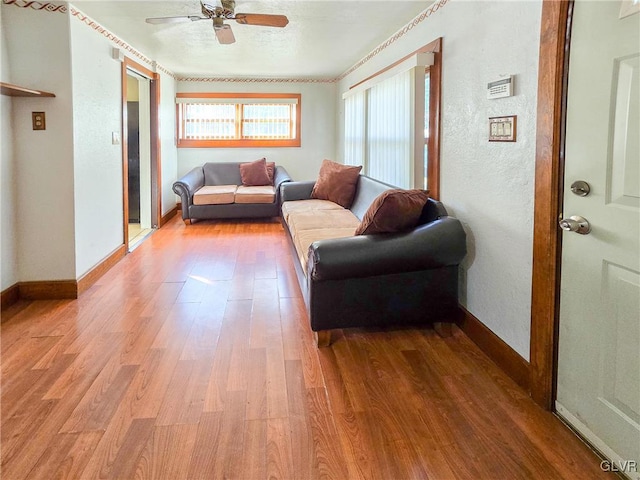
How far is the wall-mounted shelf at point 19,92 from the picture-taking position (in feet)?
10.2

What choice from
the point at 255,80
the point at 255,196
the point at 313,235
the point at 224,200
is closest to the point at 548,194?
the point at 313,235

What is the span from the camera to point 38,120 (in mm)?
3582

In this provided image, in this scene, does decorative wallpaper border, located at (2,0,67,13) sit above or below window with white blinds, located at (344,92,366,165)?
above

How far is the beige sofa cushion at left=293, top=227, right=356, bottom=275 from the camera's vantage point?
138 inches

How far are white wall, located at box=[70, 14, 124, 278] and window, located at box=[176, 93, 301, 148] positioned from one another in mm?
3304

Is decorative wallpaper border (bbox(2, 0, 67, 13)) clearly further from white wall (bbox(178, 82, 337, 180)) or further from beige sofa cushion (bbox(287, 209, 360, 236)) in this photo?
white wall (bbox(178, 82, 337, 180))

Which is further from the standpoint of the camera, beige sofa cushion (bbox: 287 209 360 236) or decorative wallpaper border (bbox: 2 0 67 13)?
beige sofa cushion (bbox: 287 209 360 236)

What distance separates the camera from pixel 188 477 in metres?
1.74

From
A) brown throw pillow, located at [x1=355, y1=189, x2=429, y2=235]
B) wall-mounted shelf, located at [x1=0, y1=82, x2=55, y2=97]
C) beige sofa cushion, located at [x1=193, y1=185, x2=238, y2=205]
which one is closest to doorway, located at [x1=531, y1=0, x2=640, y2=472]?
brown throw pillow, located at [x1=355, y1=189, x2=429, y2=235]

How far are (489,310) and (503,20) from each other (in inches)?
57.7

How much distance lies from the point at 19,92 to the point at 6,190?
664 millimetres

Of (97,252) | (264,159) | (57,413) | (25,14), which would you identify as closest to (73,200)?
(97,252)

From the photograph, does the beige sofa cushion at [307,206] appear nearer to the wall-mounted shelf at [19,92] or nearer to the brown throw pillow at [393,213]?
the brown throw pillow at [393,213]

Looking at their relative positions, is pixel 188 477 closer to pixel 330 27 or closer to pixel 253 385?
pixel 253 385
